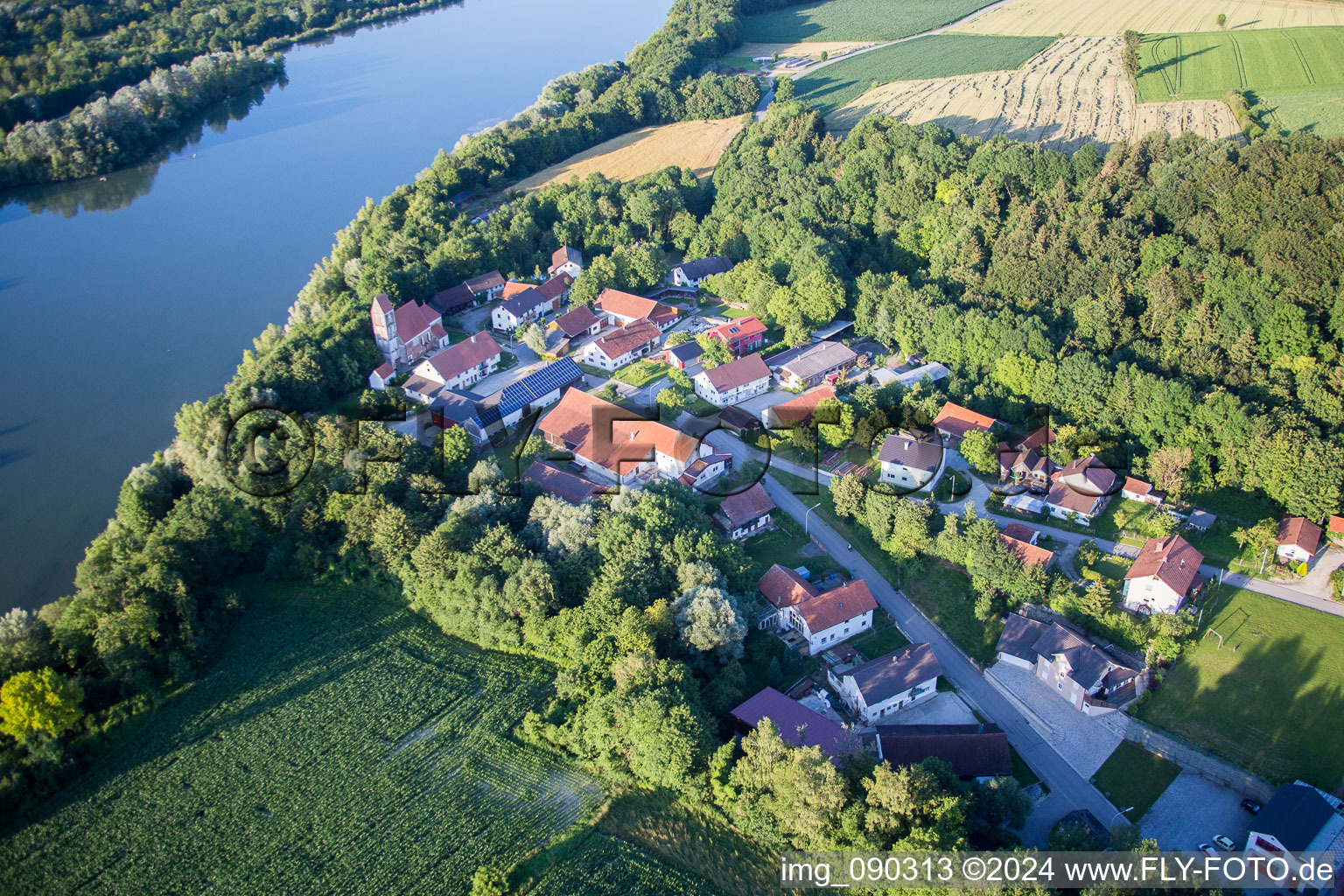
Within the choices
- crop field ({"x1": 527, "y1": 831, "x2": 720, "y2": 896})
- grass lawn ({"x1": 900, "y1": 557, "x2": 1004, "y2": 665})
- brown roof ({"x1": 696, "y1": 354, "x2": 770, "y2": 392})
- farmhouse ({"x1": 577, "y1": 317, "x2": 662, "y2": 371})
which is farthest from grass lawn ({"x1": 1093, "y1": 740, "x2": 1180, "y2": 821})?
farmhouse ({"x1": 577, "y1": 317, "x2": 662, "y2": 371})

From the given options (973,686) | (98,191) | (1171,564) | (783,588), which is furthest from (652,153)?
(973,686)

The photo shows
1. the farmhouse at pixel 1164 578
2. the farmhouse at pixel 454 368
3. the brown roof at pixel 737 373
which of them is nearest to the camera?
the farmhouse at pixel 1164 578

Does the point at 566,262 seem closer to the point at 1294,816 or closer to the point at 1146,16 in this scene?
the point at 1294,816

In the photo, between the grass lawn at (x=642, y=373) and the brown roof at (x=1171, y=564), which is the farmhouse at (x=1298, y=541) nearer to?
the brown roof at (x=1171, y=564)

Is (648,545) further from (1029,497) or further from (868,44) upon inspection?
(868,44)

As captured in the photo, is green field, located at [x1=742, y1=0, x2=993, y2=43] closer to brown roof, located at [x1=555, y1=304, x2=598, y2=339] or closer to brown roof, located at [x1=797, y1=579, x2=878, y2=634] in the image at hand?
brown roof, located at [x1=555, y1=304, x2=598, y2=339]

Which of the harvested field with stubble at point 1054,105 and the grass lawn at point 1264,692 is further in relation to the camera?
the harvested field with stubble at point 1054,105

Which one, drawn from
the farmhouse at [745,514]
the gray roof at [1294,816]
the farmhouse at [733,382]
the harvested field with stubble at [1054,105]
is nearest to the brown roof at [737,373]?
the farmhouse at [733,382]
